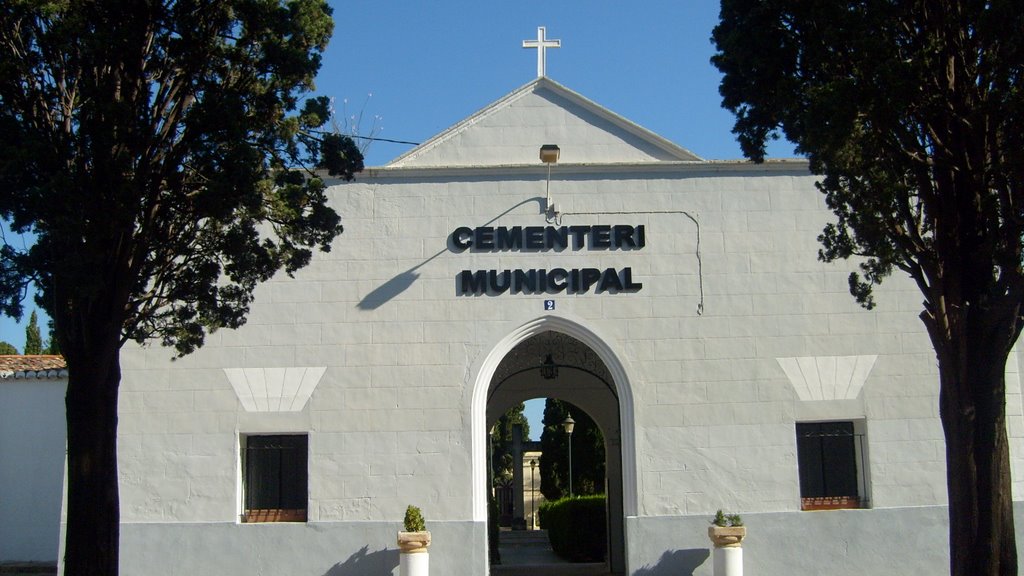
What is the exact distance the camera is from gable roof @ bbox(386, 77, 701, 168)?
15.2 metres

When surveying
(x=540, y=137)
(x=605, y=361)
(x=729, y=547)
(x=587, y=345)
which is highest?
(x=540, y=137)

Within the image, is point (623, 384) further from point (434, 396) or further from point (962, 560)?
point (962, 560)

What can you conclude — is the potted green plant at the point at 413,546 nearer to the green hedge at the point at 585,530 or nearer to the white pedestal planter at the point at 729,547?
the white pedestal planter at the point at 729,547

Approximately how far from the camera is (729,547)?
44.1 feet

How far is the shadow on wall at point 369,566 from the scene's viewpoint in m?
14.0

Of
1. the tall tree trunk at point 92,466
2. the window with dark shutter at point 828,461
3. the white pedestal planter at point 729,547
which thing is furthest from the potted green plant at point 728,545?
the tall tree trunk at point 92,466

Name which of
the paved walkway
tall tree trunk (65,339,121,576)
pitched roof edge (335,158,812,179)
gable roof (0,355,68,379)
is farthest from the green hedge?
tall tree trunk (65,339,121,576)

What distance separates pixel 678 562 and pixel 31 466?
396 inches

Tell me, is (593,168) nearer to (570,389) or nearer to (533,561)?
(570,389)

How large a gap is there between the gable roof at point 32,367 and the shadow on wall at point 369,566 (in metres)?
4.99

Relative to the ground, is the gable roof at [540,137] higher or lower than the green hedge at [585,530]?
higher

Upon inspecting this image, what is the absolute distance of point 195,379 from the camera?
14.6 metres

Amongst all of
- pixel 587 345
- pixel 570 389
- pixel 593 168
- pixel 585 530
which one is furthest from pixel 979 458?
pixel 585 530

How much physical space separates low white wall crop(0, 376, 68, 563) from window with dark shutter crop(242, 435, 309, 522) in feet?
12.6
